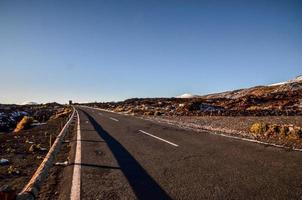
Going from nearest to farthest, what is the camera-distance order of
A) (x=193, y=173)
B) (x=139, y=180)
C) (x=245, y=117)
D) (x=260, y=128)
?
(x=139, y=180)
(x=193, y=173)
(x=260, y=128)
(x=245, y=117)

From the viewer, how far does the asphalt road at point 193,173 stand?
420cm

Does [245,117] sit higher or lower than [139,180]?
higher

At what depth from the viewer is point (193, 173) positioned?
5.35m

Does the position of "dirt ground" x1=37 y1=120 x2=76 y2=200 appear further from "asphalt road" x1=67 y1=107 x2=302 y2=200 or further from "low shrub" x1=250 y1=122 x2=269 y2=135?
"low shrub" x1=250 y1=122 x2=269 y2=135

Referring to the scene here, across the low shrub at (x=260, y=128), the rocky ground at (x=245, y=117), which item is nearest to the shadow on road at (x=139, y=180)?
the rocky ground at (x=245, y=117)

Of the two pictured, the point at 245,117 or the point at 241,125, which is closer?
the point at 241,125

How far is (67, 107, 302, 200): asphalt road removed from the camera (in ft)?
13.8

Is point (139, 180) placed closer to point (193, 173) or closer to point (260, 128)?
point (193, 173)

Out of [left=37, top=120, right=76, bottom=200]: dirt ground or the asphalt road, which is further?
[left=37, top=120, right=76, bottom=200]: dirt ground

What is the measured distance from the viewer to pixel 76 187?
467 cm

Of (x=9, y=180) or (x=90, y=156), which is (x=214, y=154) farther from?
(x=9, y=180)

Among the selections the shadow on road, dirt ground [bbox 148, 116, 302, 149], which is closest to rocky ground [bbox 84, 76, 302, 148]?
dirt ground [bbox 148, 116, 302, 149]

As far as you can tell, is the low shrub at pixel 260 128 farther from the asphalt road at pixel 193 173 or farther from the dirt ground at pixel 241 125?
the asphalt road at pixel 193 173

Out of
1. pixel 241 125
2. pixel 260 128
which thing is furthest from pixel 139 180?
pixel 241 125
